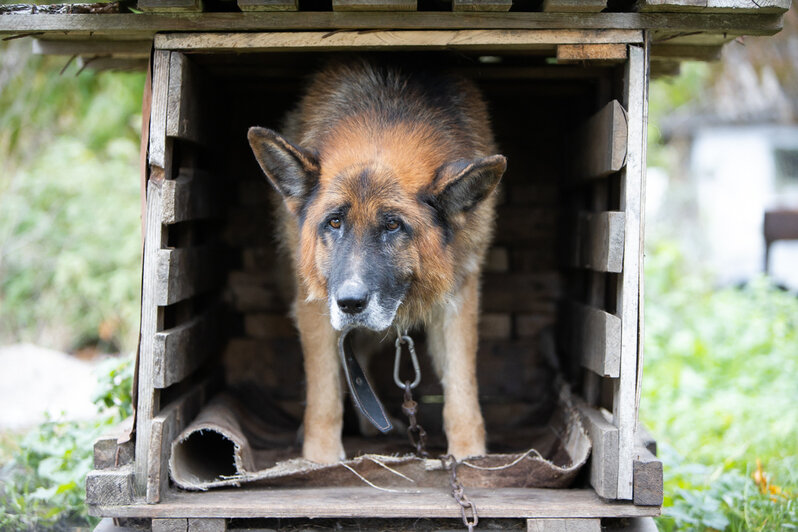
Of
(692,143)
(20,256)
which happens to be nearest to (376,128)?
(20,256)

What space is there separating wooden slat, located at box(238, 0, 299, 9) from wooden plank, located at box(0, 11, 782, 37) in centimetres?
6

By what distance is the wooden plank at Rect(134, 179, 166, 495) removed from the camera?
3334 mm

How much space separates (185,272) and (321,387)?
0.98 meters

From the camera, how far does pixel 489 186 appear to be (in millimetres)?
3459

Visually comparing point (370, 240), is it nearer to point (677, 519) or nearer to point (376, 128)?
point (376, 128)

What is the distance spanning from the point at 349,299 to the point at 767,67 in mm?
10178

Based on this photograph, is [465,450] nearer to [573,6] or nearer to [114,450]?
[114,450]

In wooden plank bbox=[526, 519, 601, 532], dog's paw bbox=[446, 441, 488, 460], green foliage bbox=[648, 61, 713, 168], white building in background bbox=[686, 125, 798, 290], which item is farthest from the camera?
white building in background bbox=[686, 125, 798, 290]

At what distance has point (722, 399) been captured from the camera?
255 inches

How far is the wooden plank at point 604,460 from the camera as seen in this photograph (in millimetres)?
3305

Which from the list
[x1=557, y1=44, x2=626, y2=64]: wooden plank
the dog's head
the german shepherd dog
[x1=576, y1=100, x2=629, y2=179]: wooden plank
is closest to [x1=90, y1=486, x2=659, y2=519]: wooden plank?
the german shepherd dog

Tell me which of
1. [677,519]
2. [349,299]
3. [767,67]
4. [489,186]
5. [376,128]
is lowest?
[677,519]

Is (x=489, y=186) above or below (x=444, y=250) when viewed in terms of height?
above

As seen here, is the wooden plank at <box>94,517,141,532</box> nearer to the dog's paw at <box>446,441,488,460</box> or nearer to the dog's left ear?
the dog's paw at <box>446,441,488,460</box>
